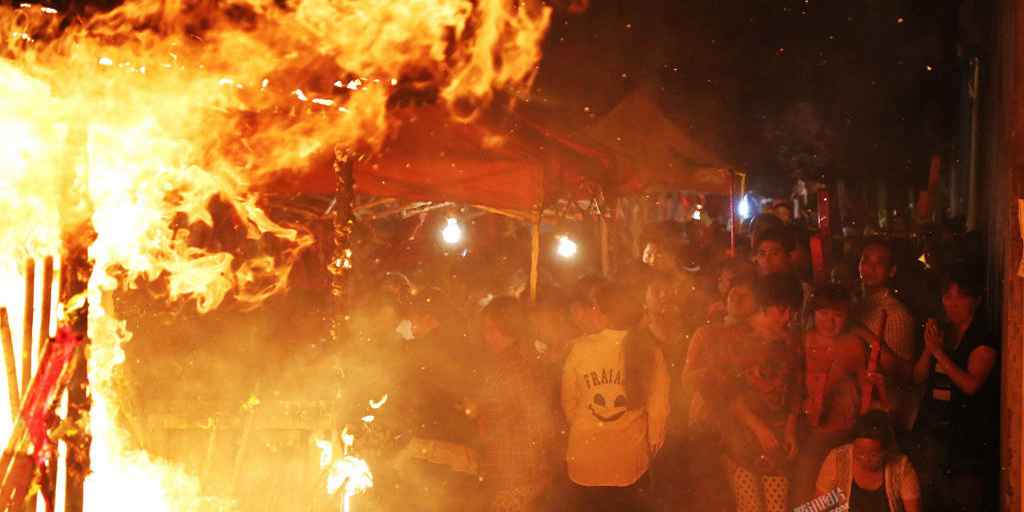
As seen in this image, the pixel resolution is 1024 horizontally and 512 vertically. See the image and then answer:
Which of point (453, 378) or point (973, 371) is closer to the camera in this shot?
point (973, 371)

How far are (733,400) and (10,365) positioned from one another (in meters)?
4.18

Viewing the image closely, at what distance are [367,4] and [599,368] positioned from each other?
108 inches

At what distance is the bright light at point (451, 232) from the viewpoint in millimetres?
11727

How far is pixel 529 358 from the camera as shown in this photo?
6344mm

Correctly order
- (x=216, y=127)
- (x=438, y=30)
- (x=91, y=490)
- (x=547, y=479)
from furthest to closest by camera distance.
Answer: (x=547, y=479), (x=438, y=30), (x=216, y=127), (x=91, y=490)

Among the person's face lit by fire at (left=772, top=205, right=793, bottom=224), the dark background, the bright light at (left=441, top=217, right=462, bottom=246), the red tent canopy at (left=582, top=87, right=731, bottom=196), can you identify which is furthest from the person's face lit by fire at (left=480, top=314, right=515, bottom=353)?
the dark background

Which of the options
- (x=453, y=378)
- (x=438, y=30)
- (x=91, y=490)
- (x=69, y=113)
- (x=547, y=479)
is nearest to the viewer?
(x=69, y=113)

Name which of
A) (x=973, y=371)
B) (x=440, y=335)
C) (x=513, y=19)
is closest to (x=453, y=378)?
(x=440, y=335)

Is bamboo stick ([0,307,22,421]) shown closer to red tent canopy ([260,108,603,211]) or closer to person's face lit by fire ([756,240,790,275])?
red tent canopy ([260,108,603,211])

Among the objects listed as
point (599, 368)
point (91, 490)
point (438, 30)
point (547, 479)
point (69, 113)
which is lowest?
point (547, 479)

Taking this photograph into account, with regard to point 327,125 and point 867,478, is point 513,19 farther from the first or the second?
point 867,478

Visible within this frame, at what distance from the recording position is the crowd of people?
562 cm

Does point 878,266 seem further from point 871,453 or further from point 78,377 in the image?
point 78,377

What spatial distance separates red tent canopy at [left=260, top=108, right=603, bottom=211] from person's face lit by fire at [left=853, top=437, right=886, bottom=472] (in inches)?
102
